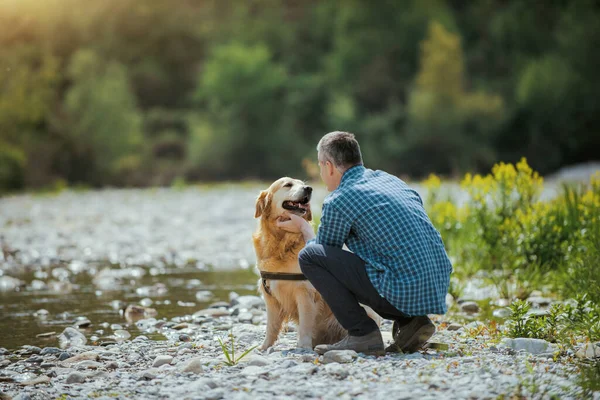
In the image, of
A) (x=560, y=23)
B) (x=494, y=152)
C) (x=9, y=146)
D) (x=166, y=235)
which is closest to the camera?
(x=166, y=235)

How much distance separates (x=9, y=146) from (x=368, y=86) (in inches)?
674

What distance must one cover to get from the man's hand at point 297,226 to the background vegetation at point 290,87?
2458cm

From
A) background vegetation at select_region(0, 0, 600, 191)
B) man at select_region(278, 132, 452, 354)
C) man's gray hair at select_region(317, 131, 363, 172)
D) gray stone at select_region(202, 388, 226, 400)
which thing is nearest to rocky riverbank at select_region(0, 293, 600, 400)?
→ gray stone at select_region(202, 388, 226, 400)

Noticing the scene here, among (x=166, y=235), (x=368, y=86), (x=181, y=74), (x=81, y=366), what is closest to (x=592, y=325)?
(x=81, y=366)

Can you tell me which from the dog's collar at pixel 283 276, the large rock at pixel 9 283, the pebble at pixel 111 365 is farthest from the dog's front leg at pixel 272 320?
the large rock at pixel 9 283

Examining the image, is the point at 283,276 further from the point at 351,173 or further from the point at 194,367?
the point at 194,367

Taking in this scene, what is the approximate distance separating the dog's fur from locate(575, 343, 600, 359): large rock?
148 centimetres

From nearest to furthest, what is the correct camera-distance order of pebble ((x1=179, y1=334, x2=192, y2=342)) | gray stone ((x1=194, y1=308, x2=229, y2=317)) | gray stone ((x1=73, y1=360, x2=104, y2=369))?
gray stone ((x1=73, y1=360, x2=104, y2=369)) < pebble ((x1=179, y1=334, x2=192, y2=342)) < gray stone ((x1=194, y1=308, x2=229, y2=317))

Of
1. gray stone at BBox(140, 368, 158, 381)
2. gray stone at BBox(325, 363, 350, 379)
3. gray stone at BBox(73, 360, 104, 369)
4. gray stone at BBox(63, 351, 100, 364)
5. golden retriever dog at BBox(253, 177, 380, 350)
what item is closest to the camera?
gray stone at BBox(325, 363, 350, 379)

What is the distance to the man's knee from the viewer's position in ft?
14.3

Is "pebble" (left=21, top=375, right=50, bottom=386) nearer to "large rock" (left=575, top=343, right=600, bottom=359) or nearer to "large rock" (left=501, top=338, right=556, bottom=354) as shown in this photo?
"large rock" (left=501, top=338, right=556, bottom=354)

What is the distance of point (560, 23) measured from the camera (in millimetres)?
34812

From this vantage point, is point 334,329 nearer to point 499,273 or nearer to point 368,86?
point 499,273

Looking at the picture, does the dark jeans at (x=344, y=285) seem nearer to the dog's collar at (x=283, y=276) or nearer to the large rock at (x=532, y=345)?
the dog's collar at (x=283, y=276)
